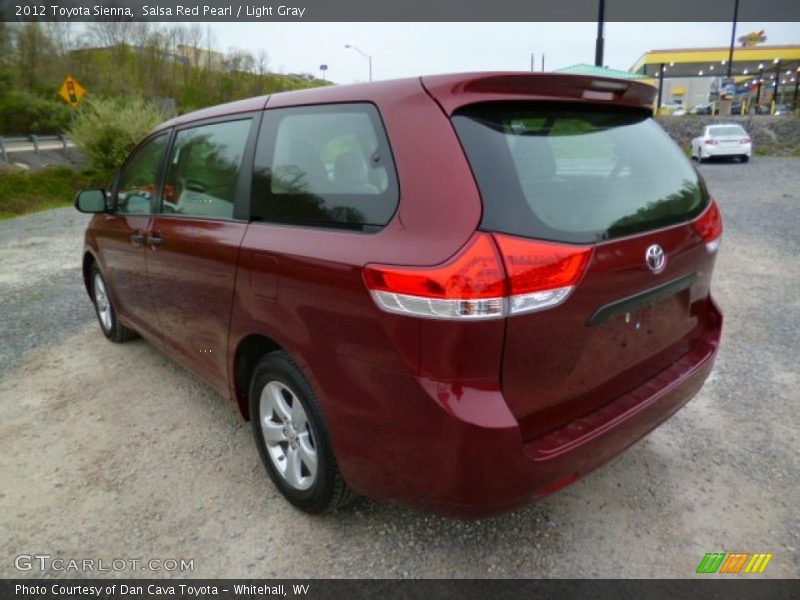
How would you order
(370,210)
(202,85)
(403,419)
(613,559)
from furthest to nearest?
(202,85), (613,559), (370,210), (403,419)

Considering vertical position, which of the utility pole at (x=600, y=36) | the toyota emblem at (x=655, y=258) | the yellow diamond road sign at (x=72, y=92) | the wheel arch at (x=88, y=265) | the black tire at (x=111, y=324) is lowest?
the black tire at (x=111, y=324)

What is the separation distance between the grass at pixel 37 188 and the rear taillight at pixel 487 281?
54.6 feet

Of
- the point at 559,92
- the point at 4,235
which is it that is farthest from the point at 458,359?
the point at 4,235

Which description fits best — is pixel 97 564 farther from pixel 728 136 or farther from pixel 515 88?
pixel 728 136

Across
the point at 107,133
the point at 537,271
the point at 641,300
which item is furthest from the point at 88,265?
the point at 107,133

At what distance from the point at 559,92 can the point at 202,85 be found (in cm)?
4081

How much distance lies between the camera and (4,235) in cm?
1107

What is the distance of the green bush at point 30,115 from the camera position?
86.7 ft

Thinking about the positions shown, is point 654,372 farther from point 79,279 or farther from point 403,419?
point 79,279

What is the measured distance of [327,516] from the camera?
2541 mm

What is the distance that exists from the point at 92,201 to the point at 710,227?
385 cm

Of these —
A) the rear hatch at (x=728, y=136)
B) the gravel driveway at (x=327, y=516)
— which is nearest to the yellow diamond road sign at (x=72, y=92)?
the gravel driveway at (x=327, y=516)

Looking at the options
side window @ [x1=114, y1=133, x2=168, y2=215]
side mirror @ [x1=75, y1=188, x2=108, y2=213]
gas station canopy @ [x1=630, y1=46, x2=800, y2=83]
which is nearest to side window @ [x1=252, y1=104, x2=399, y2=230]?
side window @ [x1=114, y1=133, x2=168, y2=215]

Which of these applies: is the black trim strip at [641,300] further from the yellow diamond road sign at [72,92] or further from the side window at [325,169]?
the yellow diamond road sign at [72,92]
